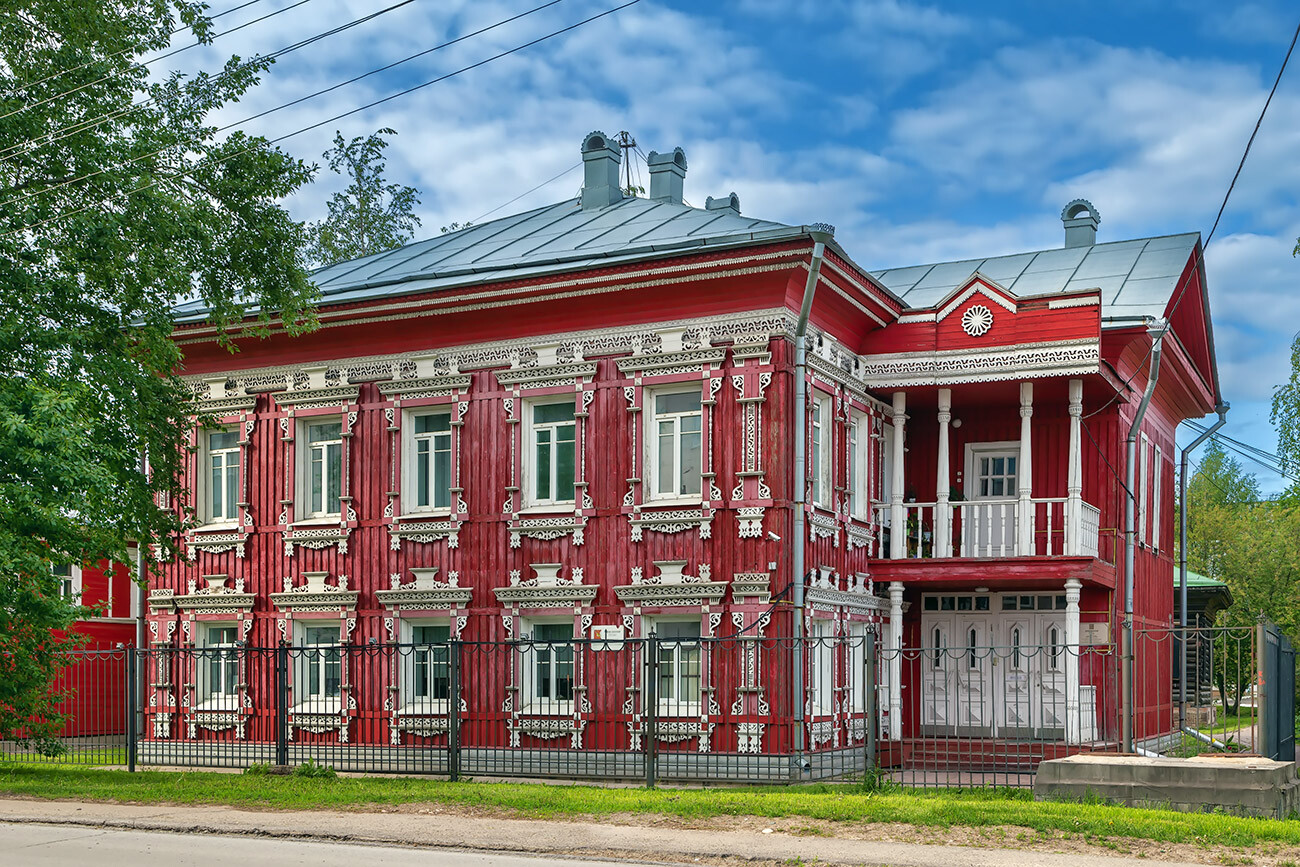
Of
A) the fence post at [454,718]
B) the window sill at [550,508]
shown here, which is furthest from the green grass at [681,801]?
the window sill at [550,508]

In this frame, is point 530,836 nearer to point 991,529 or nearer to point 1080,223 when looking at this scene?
point 991,529

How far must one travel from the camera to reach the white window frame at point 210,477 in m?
24.0

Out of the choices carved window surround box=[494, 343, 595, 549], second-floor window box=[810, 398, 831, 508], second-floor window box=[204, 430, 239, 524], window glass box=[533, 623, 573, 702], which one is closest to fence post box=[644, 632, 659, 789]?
window glass box=[533, 623, 573, 702]

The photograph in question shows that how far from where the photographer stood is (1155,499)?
2711 centimetres

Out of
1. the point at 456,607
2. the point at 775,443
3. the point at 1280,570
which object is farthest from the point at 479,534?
the point at 1280,570

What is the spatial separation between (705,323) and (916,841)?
939cm

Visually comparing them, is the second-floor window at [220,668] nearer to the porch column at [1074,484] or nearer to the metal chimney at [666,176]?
the metal chimney at [666,176]

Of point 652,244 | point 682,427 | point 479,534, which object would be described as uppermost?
point 652,244

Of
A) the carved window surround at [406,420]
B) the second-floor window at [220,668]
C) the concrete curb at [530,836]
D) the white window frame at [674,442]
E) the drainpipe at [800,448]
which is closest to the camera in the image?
the concrete curb at [530,836]

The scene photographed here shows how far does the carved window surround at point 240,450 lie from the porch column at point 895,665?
10.6 m

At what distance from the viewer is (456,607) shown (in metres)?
21.7

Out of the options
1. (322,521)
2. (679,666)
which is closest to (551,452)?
(679,666)

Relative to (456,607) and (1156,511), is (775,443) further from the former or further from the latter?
(1156,511)

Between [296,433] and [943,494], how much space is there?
10.5 m
